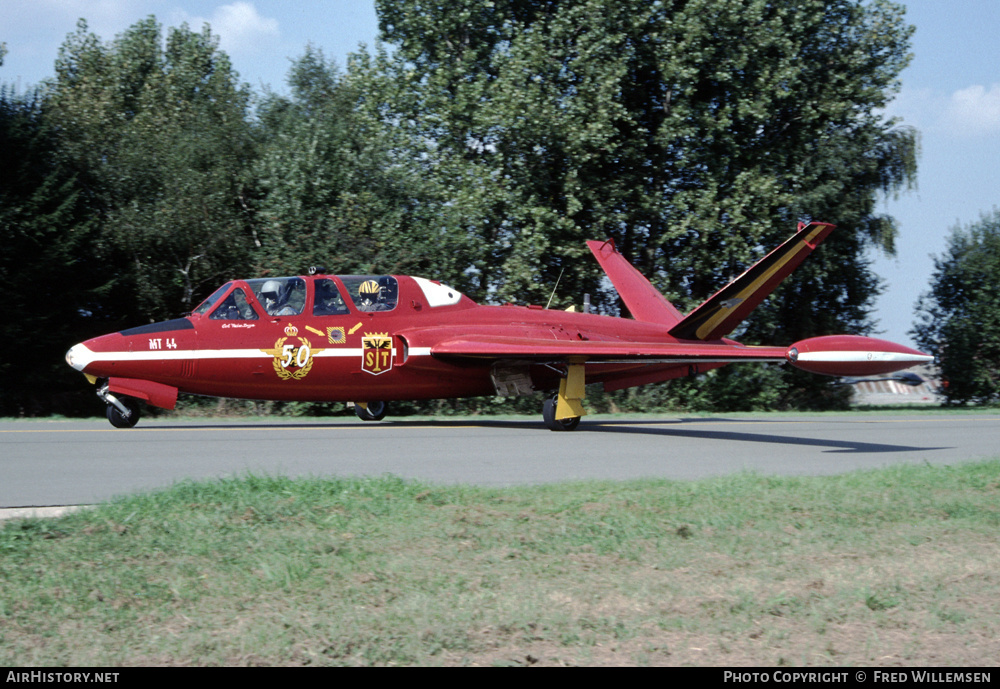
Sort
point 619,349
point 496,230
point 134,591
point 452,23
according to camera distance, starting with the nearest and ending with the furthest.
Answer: point 134,591 < point 619,349 < point 496,230 < point 452,23

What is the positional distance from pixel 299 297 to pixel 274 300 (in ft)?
1.29

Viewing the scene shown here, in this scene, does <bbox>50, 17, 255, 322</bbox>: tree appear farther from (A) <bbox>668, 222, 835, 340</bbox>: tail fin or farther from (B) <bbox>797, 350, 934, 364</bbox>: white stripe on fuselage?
(B) <bbox>797, 350, 934, 364</bbox>: white stripe on fuselage

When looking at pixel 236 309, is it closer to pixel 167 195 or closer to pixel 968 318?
pixel 167 195

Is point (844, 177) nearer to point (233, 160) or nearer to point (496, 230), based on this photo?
point (496, 230)

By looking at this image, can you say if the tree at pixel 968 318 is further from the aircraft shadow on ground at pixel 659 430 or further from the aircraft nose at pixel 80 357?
the aircraft nose at pixel 80 357

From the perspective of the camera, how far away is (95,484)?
7.89 m

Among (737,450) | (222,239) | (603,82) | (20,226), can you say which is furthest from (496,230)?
(737,450)

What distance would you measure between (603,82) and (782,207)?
7001 mm

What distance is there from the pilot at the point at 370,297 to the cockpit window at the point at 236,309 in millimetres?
1688

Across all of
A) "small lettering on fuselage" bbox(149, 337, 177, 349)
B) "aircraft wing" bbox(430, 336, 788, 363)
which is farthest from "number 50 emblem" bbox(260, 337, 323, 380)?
"aircraft wing" bbox(430, 336, 788, 363)

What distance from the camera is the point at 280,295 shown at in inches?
583

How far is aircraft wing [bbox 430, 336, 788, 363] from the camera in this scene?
13.0 meters

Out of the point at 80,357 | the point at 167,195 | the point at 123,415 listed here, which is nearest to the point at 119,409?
the point at 123,415

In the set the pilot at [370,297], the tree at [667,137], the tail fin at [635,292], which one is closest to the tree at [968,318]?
the tree at [667,137]
